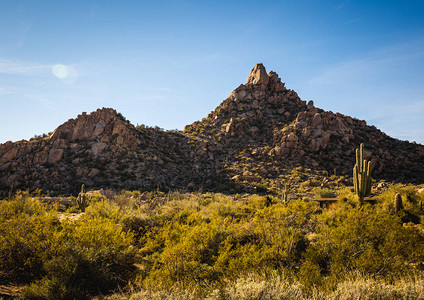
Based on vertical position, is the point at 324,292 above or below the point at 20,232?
below

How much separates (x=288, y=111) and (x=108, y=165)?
32987mm

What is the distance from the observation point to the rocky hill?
30.9m

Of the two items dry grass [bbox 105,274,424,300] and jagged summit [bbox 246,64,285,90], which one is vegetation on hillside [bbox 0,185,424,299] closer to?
dry grass [bbox 105,274,424,300]

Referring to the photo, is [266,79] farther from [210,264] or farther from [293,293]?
[293,293]

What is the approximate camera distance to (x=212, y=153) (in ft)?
133

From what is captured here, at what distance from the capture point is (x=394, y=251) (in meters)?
6.88

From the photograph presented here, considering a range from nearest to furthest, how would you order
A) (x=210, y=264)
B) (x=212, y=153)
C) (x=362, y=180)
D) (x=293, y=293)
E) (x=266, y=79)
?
1. (x=293, y=293)
2. (x=210, y=264)
3. (x=362, y=180)
4. (x=212, y=153)
5. (x=266, y=79)

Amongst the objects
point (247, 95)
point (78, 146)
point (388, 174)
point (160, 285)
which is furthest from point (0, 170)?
point (388, 174)

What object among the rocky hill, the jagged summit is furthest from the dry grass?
the jagged summit

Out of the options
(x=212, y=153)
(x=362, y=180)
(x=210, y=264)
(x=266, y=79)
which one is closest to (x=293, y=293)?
(x=210, y=264)

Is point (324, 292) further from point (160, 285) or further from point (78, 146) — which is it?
point (78, 146)

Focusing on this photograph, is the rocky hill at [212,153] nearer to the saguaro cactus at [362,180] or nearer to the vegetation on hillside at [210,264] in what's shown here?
the saguaro cactus at [362,180]

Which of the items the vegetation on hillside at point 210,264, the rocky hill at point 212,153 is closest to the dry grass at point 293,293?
the vegetation on hillside at point 210,264

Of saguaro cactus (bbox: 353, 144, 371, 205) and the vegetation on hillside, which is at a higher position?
saguaro cactus (bbox: 353, 144, 371, 205)
